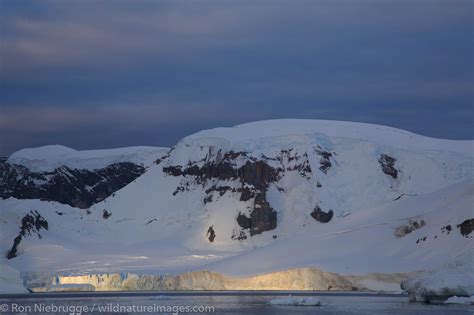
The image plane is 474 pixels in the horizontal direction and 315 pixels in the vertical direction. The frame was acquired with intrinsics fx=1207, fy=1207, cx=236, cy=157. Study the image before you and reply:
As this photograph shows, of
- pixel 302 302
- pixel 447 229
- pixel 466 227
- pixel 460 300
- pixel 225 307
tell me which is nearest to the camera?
pixel 460 300

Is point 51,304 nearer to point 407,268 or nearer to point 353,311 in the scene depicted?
point 353,311

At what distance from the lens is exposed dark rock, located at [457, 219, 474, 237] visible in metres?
168

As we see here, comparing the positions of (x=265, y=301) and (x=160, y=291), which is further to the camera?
(x=160, y=291)

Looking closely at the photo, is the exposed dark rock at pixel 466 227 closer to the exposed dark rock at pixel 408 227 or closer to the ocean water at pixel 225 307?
the exposed dark rock at pixel 408 227

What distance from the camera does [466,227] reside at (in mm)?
169000

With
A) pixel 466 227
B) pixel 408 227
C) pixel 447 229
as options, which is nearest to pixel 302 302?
pixel 466 227

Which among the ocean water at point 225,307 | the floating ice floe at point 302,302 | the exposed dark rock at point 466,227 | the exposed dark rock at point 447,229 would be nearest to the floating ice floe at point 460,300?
the ocean water at point 225,307

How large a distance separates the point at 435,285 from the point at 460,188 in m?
72.3

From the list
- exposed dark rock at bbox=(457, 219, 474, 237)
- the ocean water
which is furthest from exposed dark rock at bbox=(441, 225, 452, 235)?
the ocean water

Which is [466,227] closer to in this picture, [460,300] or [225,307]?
[460,300]

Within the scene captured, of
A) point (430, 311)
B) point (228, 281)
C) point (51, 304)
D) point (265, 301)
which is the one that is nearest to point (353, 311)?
point (430, 311)

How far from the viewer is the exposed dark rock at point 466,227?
168 meters

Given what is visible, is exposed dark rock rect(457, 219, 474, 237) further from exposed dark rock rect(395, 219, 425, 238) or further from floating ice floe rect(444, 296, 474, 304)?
floating ice floe rect(444, 296, 474, 304)

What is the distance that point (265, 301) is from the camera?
143m
